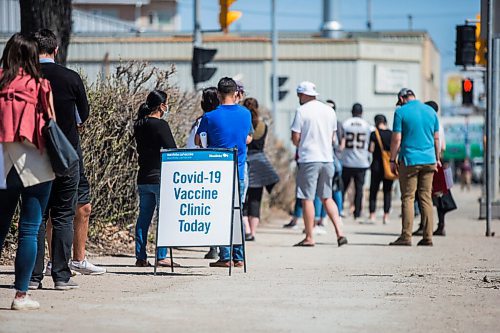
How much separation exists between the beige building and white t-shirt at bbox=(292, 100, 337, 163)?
5843 cm

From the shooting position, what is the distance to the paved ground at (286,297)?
7957mm

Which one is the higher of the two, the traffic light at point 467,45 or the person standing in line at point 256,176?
the traffic light at point 467,45

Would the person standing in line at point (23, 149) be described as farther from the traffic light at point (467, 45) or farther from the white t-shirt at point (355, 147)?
the white t-shirt at point (355, 147)

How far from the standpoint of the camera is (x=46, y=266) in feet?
36.3

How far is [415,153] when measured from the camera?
14789mm

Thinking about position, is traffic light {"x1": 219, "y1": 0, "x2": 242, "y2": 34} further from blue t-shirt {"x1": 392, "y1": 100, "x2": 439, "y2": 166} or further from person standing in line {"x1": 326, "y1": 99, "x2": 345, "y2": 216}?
blue t-shirt {"x1": 392, "y1": 100, "x2": 439, "y2": 166}

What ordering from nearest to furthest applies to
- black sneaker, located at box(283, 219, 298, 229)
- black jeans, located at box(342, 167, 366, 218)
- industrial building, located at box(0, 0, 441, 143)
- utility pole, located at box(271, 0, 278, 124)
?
1. black sneaker, located at box(283, 219, 298, 229)
2. black jeans, located at box(342, 167, 366, 218)
3. utility pole, located at box(271, 0, 278, 124)
4. industrial building, located at box(0, 0, 441, 143)

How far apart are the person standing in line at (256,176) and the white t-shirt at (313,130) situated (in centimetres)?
120

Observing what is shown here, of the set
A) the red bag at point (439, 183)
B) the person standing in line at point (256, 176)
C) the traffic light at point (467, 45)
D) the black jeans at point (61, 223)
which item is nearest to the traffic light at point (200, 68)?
the traffic light at point (467, 45)

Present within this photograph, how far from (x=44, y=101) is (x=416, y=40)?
35.6m

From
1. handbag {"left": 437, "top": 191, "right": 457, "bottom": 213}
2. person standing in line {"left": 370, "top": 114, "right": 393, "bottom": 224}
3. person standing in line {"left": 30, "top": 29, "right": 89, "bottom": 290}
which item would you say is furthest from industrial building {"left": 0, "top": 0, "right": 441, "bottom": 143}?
person standing in line {"left": 30, "top": 29, "right": 89, "bottom": 290}

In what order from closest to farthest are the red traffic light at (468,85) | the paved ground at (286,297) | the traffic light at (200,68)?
the paved ground at (286,297) → the traffic light at (200,68) → the red traffic light at (468,85)

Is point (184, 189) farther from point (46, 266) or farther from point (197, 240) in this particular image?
point (46, 266)

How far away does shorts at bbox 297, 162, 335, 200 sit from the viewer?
14.7 metres
